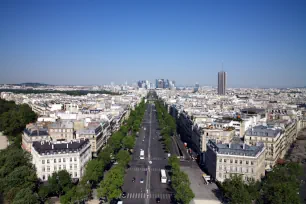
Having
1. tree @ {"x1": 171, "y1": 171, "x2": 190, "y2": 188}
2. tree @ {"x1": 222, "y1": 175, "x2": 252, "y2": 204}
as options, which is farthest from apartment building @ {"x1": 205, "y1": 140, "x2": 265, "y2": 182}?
tree @ {"x1": 171, "y1": 171, "x2": 190, "y2": 188}

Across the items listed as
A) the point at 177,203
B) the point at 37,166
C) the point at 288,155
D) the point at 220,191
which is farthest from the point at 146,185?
the point at 288,155

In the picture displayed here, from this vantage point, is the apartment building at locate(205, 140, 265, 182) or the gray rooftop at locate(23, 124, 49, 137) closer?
the apartment building at locate(205, 140, 265, 182)

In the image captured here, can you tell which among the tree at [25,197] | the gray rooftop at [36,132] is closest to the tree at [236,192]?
the tree at [25,197]

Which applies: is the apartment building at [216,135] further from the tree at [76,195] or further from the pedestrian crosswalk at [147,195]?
the tree at [76,195]

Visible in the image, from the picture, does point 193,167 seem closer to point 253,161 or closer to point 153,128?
point 253,161

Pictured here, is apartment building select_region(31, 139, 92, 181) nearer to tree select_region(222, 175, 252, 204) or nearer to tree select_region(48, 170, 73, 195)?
tree select_region(48, 170, 73, 195)
